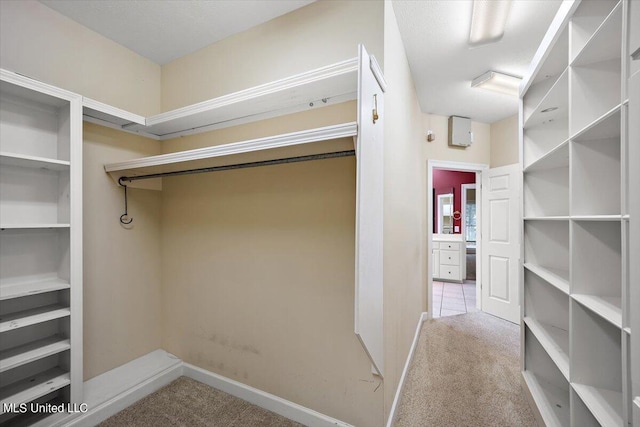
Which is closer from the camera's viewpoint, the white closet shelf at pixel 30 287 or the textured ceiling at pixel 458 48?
the white closet shelf at pixel 30 287

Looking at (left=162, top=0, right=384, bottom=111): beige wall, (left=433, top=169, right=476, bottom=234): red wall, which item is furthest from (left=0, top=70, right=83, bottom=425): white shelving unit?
(left=433, top=169, right=476, bottom=234): red wall

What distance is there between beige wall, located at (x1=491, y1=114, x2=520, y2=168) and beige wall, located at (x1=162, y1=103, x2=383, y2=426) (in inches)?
120

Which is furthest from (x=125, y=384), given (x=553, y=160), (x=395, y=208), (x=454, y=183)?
(x=454, y=183)

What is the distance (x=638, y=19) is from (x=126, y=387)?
3.16 meters

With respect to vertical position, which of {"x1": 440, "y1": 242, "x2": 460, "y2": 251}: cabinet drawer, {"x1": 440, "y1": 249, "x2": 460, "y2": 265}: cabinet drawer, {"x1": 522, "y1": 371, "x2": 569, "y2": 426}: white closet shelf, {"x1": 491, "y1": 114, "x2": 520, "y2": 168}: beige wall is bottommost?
{"x1": 522, "y1": 371, "x2": 569, "y2": 426}: white closet shelf

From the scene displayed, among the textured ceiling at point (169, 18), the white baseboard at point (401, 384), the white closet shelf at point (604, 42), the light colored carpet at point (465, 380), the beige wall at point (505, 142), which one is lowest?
the light colored carpet at point (465, 380)

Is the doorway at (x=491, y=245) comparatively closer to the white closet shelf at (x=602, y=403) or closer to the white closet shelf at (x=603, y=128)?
the white closet shelf at (x=602, y=403)

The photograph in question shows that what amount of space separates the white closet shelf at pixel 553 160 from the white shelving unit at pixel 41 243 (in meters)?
2.78

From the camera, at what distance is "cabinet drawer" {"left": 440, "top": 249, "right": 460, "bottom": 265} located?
5.51 m

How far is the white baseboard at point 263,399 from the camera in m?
1.67

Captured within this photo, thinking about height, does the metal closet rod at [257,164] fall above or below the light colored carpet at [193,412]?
above

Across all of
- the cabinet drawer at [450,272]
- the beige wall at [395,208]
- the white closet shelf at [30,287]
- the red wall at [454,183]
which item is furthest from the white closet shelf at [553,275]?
the red wall at [454,183]

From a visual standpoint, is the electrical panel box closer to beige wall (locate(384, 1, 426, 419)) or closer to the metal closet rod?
beige wall (locate(384, 1, 426, 419))

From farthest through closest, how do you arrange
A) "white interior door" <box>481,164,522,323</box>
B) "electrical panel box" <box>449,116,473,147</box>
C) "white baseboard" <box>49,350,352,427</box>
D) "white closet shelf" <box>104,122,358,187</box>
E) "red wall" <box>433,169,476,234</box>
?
"red wall" <box>433,169,476,234</box> → "electrical panel box" <box>449,116,473,147</box> → "white interior door" <box>481,164,522,323</box> → "white baseboard" <box>49,350,352,427</box> → "white closet shelf" <box>104,122,358,187</box>
